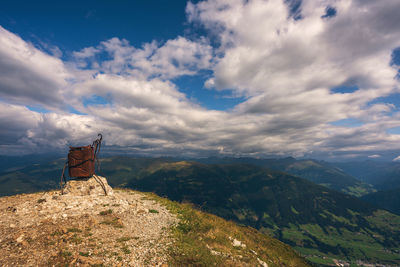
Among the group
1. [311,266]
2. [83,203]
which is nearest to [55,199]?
[83,203]

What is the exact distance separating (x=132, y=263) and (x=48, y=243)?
6.28 meters

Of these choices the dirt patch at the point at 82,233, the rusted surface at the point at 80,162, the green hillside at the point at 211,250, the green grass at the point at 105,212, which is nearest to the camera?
the dirt patch at the point at 82,233

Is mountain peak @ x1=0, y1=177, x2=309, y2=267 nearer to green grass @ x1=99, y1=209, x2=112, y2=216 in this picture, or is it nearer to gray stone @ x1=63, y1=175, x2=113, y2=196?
green grass @ x1=99, y1=209, x2=112, y2=216

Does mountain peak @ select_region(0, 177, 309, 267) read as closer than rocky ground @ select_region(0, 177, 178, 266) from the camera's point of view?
No

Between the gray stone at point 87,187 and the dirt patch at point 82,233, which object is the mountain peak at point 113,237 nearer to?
the dirt patch at point 82,233

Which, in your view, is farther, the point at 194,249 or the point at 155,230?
the point at 155,230

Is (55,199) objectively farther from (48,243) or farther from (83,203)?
(48,243)

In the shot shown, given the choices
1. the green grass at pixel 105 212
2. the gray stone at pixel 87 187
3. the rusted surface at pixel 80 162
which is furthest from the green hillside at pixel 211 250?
the rusted surface at pixel 80 162

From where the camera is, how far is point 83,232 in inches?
547

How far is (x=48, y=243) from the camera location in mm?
12039

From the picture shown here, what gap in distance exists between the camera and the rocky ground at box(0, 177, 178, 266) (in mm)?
10969

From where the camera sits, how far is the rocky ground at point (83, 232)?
11.0 m

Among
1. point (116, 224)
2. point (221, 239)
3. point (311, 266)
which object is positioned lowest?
point (311, 266)

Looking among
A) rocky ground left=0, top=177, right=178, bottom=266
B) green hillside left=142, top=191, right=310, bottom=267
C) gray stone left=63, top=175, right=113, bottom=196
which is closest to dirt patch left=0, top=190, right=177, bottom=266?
rocky ground left=0, top=177, right=178, bottom=266
